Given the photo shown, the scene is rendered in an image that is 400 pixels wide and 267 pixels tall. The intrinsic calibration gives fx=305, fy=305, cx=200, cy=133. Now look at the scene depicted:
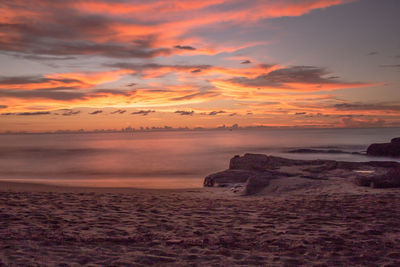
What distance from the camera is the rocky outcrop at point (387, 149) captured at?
124ft

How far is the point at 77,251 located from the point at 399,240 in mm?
6621

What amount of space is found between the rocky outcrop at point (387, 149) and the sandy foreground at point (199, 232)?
3082 centimetres

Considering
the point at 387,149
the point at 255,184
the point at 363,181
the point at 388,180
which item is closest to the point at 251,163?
the point at 255,184

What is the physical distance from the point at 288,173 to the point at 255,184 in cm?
408

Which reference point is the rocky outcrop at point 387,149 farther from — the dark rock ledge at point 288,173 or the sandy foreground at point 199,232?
the sandy foreground at point 199,232

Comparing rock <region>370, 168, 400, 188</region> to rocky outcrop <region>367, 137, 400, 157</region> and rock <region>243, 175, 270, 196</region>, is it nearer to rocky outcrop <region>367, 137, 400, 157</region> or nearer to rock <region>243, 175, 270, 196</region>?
rock <region>243, 175, 270, 196</region>

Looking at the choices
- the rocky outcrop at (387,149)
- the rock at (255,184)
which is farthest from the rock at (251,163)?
the rocky outcrop at (387,149)

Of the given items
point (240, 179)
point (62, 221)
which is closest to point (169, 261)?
point (62, 221)

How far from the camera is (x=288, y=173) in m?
17.8

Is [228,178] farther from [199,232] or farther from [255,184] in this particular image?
[199,232]

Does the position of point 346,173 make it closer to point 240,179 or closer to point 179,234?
point 240,179

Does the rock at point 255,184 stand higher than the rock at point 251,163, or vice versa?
the rock at point 251,163

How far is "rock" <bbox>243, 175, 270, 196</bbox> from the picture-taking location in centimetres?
1419

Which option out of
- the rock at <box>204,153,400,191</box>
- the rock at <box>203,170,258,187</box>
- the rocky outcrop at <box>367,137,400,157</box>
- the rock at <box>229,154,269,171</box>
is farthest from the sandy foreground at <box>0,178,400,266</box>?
the rocky outcrop at <box>367,137,400,157</box>
